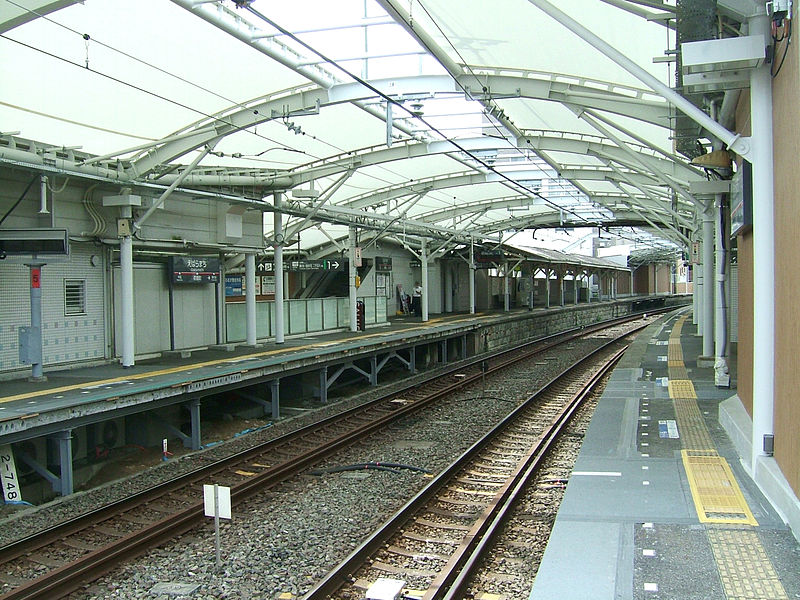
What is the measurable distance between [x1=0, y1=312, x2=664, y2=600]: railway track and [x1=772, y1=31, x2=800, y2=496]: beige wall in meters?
5.40

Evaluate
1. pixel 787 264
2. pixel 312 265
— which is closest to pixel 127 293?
pixel 787 264

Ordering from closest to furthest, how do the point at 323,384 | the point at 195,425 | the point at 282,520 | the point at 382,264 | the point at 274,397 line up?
the point at 282,520, the point at 195,425, the point at 274,397, the point at 323,384, the point at 382,264

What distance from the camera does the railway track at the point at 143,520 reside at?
5684 millimetres

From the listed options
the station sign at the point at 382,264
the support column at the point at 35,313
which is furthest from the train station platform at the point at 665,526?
the station sign at the point at 382,264

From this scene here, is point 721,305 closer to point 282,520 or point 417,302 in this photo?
point 282,520

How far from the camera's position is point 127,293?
40.4 ft

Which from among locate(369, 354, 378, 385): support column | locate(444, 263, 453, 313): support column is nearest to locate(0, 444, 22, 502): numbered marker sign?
locate(369, 354, 378, 385): support column

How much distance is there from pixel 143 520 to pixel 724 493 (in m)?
5.55

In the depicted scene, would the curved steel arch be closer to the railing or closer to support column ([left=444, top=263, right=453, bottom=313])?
the railing

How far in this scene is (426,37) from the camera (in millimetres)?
9898

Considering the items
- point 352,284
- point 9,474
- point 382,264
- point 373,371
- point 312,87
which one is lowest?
point 9,474

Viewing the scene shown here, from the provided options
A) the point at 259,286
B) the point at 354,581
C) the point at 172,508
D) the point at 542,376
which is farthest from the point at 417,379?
the point at 354,581

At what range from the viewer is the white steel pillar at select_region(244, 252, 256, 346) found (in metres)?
16.4

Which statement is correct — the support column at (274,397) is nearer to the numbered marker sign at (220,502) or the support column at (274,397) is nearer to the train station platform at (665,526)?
the train station platform at (665,526)
